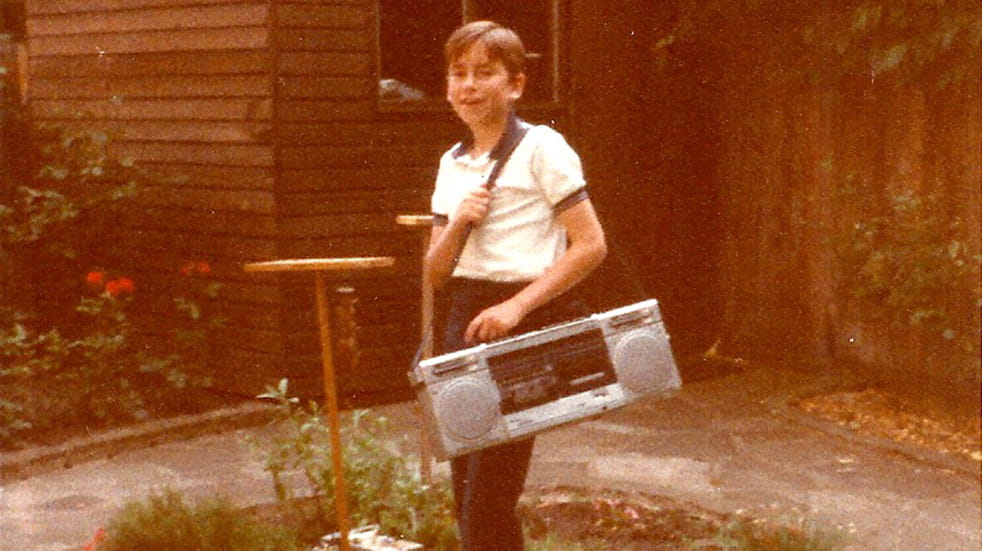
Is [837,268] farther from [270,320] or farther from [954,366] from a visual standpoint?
[270,320]

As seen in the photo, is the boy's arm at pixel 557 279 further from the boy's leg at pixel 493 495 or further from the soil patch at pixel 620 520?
the soil patch at pixel 620 520

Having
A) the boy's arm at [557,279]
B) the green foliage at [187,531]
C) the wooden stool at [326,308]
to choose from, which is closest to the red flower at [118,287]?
the green foliage at [187,531]

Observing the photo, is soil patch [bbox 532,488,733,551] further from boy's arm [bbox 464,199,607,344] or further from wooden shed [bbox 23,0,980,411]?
wooden shed [bbox 23,0,980,411]

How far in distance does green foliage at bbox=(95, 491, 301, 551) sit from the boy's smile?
6.80 feet

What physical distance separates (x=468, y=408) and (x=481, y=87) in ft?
2.73

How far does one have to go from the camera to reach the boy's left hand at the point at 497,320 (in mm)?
3711

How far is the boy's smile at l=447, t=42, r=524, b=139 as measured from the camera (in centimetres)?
379

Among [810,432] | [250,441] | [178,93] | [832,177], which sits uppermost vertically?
[178,93]

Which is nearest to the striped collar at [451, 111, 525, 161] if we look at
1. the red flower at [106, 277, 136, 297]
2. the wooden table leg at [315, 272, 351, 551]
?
the wooden table leg at [315, 272, 351, 551]

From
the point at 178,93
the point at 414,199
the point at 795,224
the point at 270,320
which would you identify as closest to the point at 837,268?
the point at 795,224

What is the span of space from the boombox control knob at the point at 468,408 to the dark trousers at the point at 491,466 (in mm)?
231

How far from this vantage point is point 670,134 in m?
9.66

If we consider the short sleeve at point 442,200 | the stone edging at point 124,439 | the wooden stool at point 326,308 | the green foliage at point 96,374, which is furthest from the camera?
the green foliage at point 96,374

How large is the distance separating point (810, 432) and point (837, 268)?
1630 mm
